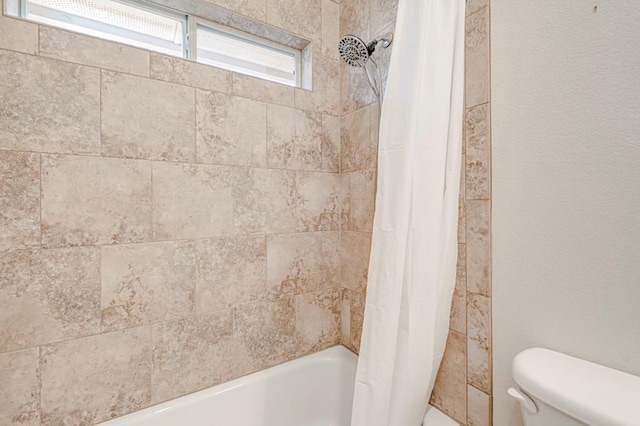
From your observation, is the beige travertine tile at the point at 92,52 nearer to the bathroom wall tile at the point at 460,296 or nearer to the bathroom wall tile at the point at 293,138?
the bathroom wall tile at the point at 293,138

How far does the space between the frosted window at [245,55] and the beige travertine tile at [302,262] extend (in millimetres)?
873

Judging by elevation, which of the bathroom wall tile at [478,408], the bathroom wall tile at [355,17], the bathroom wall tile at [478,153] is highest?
the bathroom wall tile at [355,17]

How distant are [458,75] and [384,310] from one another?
0.81 metres

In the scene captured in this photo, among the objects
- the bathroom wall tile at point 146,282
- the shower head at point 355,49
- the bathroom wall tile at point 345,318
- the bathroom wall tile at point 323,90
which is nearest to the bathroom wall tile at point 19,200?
the bathroom wall tile at point 146,282

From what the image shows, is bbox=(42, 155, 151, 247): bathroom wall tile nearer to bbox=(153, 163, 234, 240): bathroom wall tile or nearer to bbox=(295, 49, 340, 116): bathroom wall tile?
bbox=(153, 163, 234, 240): bathroom wall tile

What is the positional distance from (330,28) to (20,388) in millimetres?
2012

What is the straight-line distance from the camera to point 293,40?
5.00 ft

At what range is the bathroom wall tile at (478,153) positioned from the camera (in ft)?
3.14

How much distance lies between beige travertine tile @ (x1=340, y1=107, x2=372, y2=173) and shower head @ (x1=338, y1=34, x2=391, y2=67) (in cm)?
24

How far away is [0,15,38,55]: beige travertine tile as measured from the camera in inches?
36.4

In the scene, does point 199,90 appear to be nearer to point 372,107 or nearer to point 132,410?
point 372,107

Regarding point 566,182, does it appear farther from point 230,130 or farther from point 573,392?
point 230,130

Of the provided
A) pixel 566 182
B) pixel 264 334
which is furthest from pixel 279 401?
pixel 566 182

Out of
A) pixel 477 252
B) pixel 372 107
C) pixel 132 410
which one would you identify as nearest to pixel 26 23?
pixel 372 107
